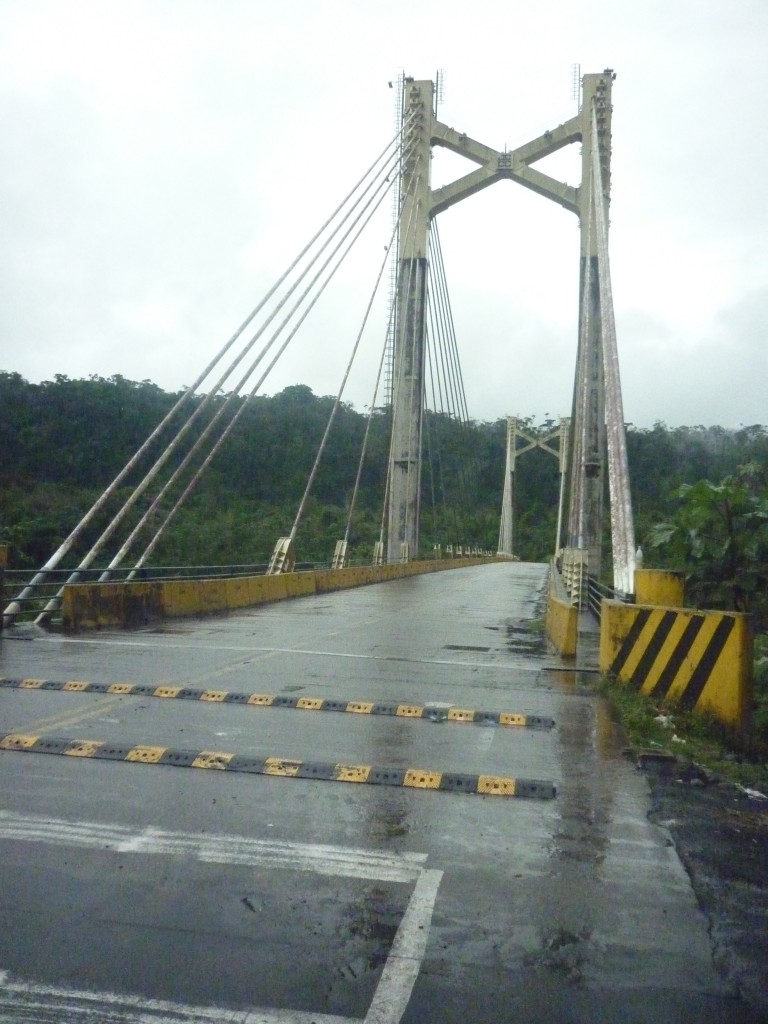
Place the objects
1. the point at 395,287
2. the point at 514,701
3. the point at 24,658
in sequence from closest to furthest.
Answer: the point at 514,701 < the point at 24,658 < the point at 395,287

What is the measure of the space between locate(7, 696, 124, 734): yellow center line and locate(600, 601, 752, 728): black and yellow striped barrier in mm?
4602

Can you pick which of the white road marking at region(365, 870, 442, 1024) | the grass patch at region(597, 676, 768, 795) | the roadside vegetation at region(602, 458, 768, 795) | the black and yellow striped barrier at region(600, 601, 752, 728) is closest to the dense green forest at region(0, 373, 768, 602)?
the roadside vegetation at region(602, 458, 768, 795)

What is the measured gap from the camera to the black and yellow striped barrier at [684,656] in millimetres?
8461

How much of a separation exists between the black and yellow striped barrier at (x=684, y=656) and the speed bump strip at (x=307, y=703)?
1.22 metres

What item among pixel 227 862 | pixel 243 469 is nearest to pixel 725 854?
pixel 227 862

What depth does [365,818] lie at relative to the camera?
18.9 ft

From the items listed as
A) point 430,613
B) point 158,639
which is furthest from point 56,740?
point 430,613

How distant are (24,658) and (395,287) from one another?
28.6 metres

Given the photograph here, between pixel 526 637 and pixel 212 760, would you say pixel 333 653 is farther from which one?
pixel 212 760

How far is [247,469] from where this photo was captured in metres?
70.9

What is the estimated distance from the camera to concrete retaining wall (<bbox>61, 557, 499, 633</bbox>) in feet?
51.9

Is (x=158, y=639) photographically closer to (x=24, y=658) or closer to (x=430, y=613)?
(x=24, y=658)

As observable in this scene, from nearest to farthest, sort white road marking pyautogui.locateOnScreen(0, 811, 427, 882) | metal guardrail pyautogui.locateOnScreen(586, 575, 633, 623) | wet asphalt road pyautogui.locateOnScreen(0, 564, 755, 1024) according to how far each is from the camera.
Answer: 1. wet asphalt road pyautogui.locateOnScreen(0, 564, 755, 1024)
2. white road marking pyautogui.locateOnScreen(0, 811, 427, 882)
3. metal guardrail pyautogui.locateOnScreen(586, 575, 633, 623)

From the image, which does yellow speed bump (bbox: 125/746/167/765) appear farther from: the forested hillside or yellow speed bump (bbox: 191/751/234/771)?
the forested hillside
